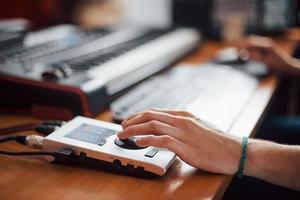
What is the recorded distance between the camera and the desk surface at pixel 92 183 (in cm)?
67

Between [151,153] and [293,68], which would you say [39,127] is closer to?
[151,153]

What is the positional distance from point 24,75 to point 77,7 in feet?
3.66

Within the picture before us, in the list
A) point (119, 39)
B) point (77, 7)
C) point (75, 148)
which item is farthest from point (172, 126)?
point (77, 7)

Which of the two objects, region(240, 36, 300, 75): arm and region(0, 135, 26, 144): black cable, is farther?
region(240, 36, 300, 75): arm

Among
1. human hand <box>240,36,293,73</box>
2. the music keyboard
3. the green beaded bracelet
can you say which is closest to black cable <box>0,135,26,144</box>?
the music keyboard

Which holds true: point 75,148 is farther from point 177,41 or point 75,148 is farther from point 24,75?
point 177,41

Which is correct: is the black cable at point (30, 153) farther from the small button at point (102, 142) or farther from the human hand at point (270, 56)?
the human hand at point (270, 56)

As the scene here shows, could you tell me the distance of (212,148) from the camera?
2.47 ft

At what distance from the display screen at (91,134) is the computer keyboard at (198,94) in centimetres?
10

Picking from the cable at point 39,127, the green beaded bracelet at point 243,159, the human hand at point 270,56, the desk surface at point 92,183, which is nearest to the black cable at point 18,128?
the cable at point 39,127

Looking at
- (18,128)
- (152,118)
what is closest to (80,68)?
(18,128)

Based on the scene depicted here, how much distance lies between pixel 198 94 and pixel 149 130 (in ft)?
1.06

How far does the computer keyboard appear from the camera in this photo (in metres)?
0.95

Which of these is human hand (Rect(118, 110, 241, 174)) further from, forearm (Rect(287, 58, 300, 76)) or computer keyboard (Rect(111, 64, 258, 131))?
forearm (Rect(287, 58, 300, 76))
